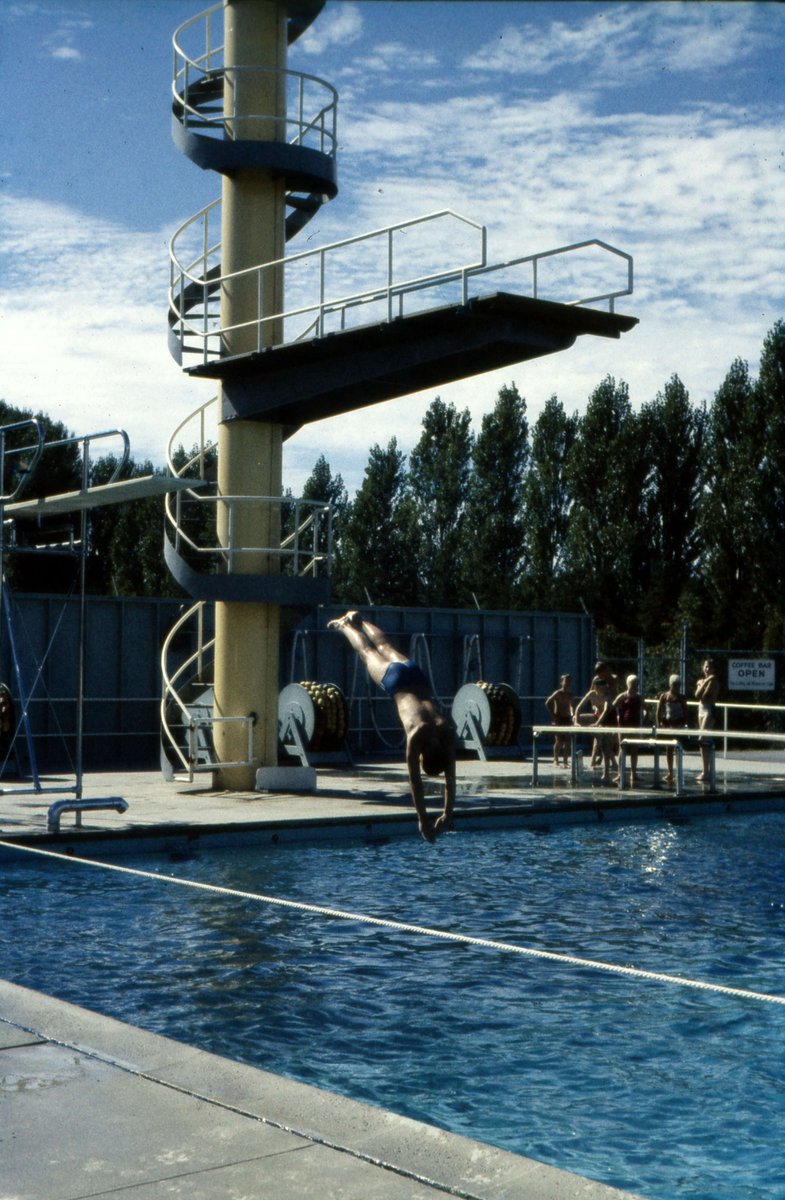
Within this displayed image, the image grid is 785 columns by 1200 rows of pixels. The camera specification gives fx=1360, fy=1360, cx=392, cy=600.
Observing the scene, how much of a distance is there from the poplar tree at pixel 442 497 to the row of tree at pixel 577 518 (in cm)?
6

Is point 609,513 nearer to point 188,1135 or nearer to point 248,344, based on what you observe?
point 248,344

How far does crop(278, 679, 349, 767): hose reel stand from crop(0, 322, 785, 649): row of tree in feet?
44.8

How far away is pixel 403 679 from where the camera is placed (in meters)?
7.20

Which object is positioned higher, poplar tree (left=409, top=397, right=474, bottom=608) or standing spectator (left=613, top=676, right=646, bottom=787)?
poplar tree (left=409, top=397, right=474, bottom=608)

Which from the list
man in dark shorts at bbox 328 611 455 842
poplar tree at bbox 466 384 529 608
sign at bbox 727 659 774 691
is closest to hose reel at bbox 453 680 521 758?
sign at bbox 727 659 774 691

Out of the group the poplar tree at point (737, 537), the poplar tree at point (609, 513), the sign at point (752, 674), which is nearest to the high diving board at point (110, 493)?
the sign at point (752, 674)

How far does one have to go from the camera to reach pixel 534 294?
632 inches

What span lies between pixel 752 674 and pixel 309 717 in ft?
38.1

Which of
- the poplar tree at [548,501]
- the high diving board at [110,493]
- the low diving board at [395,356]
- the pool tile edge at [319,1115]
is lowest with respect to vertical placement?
the pool tile edge at [319,1115]

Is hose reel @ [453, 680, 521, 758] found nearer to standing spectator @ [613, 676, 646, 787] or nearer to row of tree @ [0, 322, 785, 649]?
standing spectator @ [613, 676, 646, 787]

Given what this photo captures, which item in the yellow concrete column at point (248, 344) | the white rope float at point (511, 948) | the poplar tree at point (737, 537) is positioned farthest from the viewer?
the poplar tree at point (737, 537)

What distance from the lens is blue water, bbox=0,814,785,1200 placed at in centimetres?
673

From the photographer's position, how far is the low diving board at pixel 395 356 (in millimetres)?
16234

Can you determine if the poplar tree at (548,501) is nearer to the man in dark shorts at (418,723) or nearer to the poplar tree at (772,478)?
the poplar tree at (772,478)
